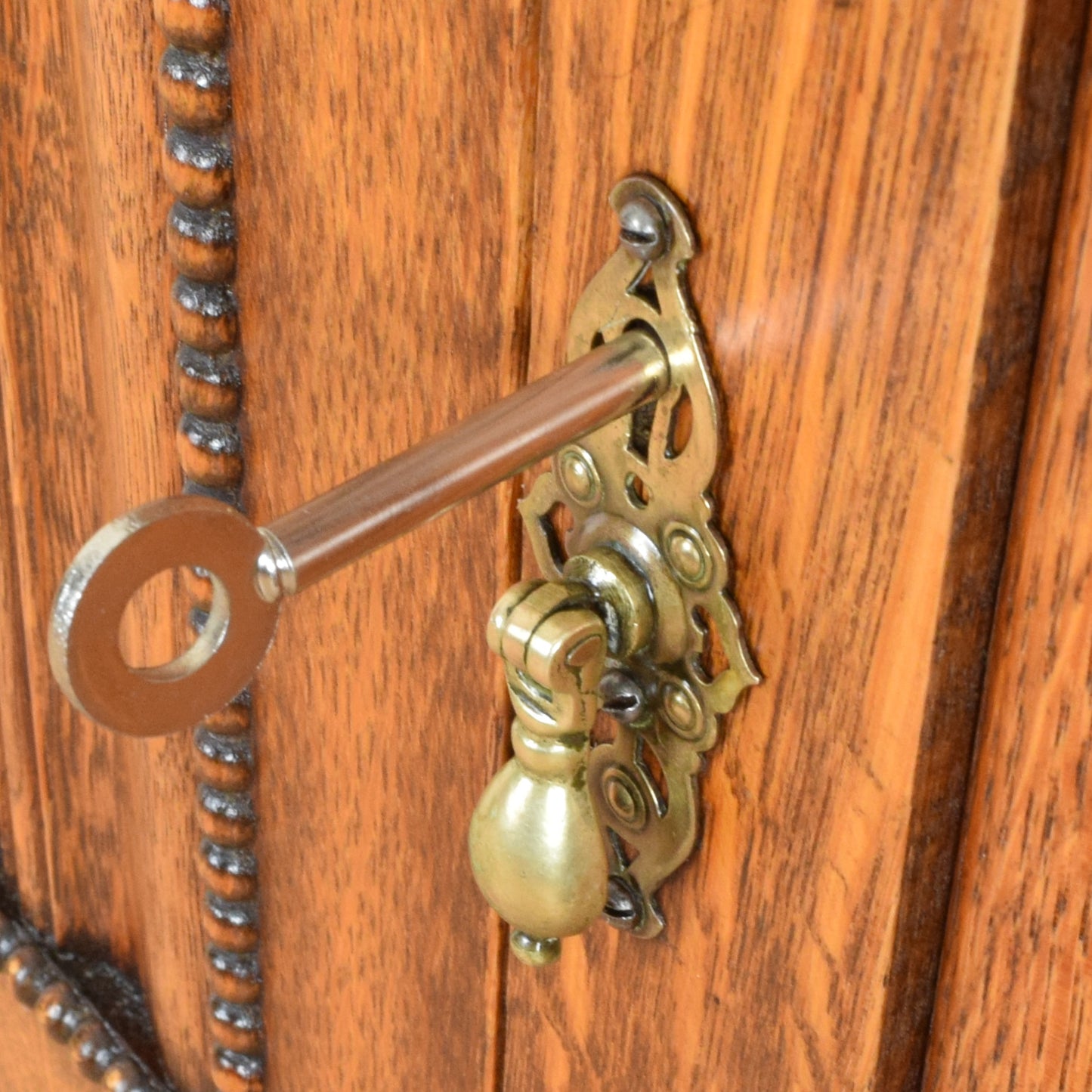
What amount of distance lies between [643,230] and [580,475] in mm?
71

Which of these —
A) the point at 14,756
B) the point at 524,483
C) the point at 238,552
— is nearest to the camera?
the point at 238,552

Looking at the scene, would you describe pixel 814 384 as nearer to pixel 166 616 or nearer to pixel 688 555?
pixel 688 555

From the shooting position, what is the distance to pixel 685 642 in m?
0.40

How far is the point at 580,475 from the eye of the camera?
0.41 meters

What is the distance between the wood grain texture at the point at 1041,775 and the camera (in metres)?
0.31

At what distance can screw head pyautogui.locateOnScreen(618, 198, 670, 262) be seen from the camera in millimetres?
364

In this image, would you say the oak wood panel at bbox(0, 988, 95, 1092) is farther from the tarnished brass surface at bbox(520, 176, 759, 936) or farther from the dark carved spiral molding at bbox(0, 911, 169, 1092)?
the tarnished brass surface at bbox(520, 176, 759, 936)

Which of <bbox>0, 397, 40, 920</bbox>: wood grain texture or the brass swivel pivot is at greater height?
the brass swivel pivot

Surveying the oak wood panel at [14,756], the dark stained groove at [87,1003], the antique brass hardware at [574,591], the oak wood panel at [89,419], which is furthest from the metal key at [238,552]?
the dark stained groove at [87,1003]

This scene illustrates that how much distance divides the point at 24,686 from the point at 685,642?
41 cm

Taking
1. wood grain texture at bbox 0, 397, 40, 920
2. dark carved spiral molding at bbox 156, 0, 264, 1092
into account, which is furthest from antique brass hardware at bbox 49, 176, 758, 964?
wood grain texture at bbox 0, 397, 40, 920

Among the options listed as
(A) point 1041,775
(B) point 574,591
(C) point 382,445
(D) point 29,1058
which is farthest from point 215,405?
(D) point 29,1058

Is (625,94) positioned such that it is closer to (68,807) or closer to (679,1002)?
(679,1002)

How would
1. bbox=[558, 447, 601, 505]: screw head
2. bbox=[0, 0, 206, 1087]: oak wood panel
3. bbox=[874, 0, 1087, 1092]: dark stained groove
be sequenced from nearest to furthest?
bbox=[874, 0, 1087, 1092]: dark stained groove
bbox=[558, 447, 601, 505]: screw head
bbox=[0, 0, 206, 1087]: oak wood panel
